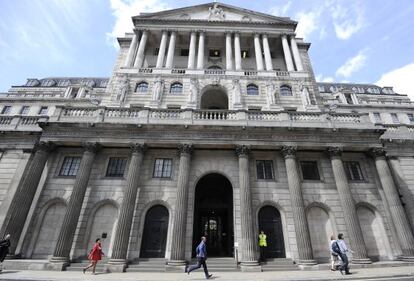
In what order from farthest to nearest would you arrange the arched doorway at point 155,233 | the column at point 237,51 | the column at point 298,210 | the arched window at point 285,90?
1. the column at point 237,51
2. the arched window at point 285,90
3. the arched doorway at point 155,233
4. the column at point 298,210

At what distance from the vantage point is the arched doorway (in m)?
15.1

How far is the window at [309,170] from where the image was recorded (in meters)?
17.7

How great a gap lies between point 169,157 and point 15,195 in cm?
1171

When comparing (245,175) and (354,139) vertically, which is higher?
(354,139)

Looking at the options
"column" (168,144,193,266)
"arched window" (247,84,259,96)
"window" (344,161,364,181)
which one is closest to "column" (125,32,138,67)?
"arched window" (247,84,259,96)

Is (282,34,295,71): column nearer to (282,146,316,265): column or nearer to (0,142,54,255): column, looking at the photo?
(282,146,316,265): column

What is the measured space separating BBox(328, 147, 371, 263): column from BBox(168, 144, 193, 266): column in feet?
35.3

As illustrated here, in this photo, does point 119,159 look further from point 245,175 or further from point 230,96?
point 230,96

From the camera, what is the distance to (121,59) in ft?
91.3

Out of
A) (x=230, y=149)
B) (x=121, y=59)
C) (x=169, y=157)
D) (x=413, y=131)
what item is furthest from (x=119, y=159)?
(x=413, y=131)

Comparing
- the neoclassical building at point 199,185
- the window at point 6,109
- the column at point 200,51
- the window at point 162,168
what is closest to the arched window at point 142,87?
the neoclassical building at point 199,185

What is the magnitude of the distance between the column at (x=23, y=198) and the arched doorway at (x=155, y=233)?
7979 millimetres

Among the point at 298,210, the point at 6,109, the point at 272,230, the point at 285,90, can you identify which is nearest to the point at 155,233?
the point at 272,230

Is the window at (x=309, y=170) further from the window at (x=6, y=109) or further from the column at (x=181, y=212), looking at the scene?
the window at (x=6, y=109)
